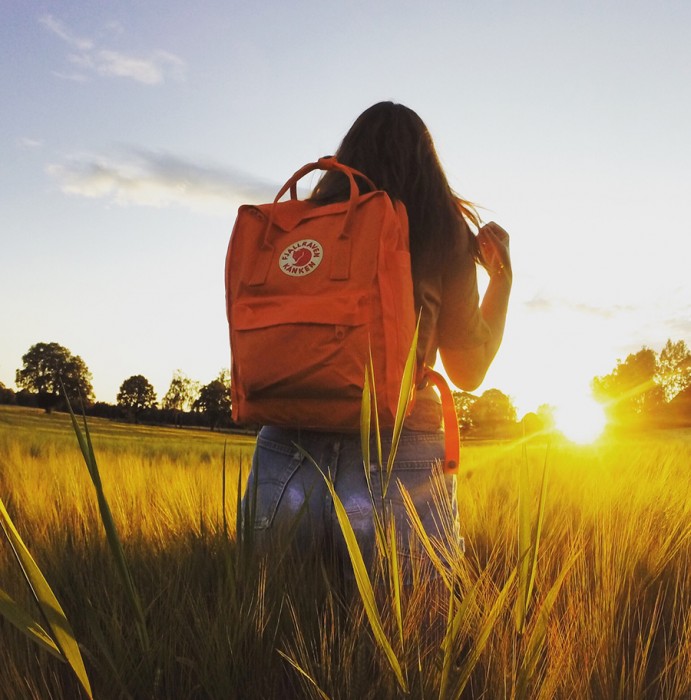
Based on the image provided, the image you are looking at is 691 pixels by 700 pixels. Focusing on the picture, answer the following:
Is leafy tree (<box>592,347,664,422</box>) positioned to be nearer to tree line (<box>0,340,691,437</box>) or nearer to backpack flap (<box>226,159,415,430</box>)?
tree line (<box>0,340,691,437</box>)

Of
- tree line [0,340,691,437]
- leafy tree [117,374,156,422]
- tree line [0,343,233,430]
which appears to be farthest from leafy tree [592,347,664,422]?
leafy tree [117,374,156,422]

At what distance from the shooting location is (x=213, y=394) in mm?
55500

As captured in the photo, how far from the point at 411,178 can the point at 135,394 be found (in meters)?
56.5

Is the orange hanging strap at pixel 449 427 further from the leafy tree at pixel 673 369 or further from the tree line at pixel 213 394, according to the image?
the leafy tree at pixel 673 369

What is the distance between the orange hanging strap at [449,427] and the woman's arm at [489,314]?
0.25m

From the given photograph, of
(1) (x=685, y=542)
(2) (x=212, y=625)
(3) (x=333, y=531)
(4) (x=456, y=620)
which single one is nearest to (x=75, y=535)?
(3) (x=333, y=531)

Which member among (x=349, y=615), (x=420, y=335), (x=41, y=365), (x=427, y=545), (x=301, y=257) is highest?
(x=41, y=365)

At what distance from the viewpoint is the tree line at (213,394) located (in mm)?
25969

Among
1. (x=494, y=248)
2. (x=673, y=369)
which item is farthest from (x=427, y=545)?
(x=673, y=369)

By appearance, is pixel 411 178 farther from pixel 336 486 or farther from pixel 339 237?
pixel 336 486

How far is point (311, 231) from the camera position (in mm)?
1668

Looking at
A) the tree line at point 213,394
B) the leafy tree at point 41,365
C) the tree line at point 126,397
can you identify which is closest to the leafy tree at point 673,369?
the tree line at point 213,394

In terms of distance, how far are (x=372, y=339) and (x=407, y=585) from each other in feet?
1.84

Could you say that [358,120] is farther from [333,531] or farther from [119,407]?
[119,407]
